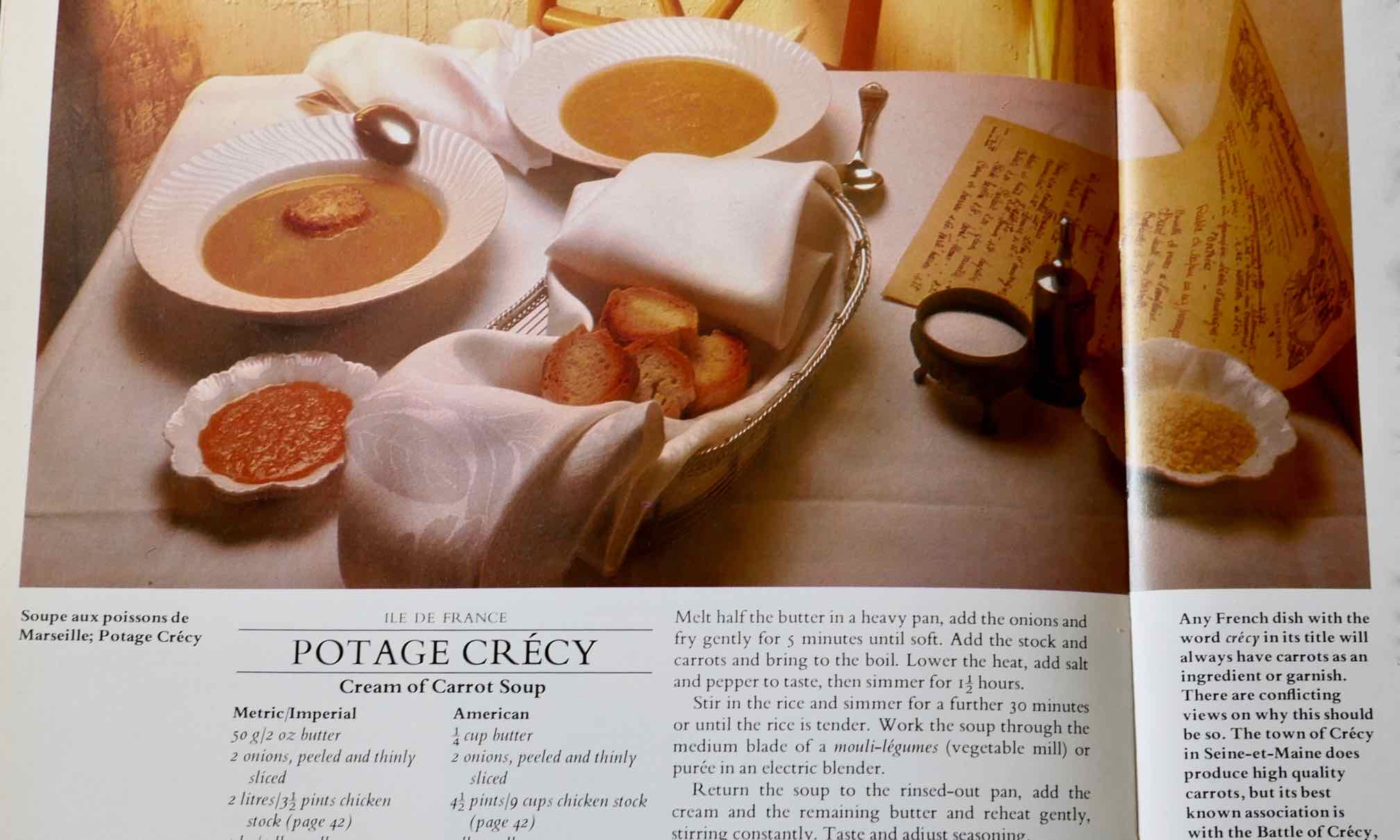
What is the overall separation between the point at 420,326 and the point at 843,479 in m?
0.22

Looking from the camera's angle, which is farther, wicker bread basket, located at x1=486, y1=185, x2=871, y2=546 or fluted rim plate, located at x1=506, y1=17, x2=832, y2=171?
fluted rim plate, located at x1=506, y1=17, x2=832, y2=171

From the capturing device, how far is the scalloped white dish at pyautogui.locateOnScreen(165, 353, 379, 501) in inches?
19.1

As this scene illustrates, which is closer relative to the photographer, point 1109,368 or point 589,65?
point 1109,368

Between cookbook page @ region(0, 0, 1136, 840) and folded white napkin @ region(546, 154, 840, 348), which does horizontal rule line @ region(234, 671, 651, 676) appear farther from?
folded white napkin @ region(546, 154, 840, 348)

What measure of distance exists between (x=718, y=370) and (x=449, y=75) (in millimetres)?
242

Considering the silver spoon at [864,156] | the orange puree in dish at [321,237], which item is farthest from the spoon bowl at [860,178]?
the orange puree in dish at [321,237]

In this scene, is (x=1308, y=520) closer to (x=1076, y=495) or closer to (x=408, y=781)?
(x=1076, y=495)

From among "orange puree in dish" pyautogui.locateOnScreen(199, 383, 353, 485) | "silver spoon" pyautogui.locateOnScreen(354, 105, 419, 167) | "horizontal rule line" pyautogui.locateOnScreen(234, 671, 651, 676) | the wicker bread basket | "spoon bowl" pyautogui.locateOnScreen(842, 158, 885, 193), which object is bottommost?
"horizontal rule line" pyautogui.locateOnScreen(234, 671, 651, 676)

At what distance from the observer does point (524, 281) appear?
53 centimetres

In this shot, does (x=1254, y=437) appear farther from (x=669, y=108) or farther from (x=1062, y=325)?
(x=669, y=108)

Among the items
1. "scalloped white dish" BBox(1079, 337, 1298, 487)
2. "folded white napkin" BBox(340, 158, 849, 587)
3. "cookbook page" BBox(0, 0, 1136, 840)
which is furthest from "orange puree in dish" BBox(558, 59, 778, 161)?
"scalloped white dish" BBox(1079, 337, 1298, 487)

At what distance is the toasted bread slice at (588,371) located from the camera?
472mm

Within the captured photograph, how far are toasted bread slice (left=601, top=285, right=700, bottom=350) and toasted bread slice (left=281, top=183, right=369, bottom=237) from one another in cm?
15

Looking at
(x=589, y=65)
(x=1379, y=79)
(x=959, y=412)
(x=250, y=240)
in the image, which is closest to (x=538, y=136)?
(x=589, y=65)
